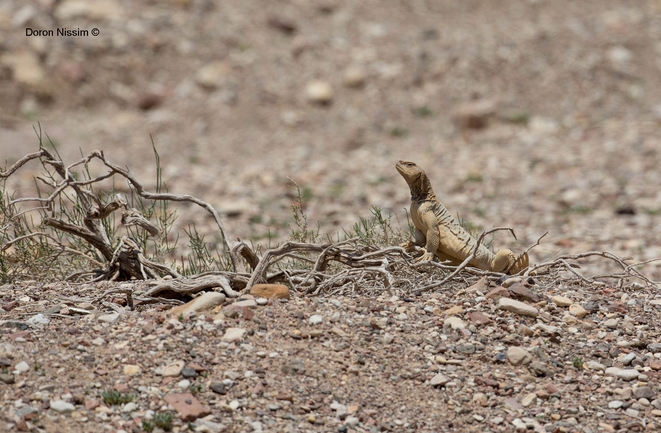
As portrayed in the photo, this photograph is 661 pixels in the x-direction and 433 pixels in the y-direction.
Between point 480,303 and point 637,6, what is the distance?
1248cm

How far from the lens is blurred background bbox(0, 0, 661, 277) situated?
11148 millimetres

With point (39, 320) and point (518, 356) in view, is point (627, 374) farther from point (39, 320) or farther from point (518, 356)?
point (39, 320)

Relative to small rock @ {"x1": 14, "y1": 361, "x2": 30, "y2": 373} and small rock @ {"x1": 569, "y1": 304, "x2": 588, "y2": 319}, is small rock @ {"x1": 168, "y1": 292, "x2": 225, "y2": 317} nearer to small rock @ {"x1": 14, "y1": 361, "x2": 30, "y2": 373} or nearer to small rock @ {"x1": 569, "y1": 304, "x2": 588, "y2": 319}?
small rock @ {"x1": 14, "y1": 361, "x2": 30, "y2": 373}

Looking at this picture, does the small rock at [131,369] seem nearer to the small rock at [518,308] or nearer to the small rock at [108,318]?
the small rock at [108,318]

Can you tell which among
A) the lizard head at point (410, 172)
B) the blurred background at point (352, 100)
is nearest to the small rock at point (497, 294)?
the lizard head at point (410, 172)

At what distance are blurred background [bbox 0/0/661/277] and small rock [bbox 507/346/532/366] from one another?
591cm

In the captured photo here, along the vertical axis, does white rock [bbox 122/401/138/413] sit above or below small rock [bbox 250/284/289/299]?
below

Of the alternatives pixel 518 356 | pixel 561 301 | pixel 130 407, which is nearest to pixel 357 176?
pixel 561 301

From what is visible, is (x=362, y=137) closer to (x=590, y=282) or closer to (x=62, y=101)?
(x=62, y=101)

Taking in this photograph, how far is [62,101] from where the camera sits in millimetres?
14078

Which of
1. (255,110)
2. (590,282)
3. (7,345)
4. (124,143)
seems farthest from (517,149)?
(7,345)

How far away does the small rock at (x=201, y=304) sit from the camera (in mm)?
4363

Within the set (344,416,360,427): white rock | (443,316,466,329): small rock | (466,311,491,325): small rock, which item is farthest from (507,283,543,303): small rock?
(344,416,360,427): white rock

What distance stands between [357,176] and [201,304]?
7.49m
